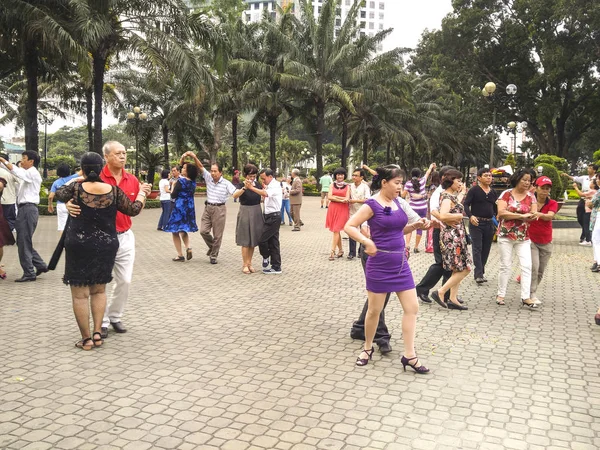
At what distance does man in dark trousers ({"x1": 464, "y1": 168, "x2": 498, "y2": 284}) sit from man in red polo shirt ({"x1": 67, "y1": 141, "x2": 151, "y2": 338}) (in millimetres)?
4721

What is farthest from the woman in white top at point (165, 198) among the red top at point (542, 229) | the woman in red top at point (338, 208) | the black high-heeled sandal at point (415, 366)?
the black high-heeled sandal at point (415, 366)

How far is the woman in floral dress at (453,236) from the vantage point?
22.5ft

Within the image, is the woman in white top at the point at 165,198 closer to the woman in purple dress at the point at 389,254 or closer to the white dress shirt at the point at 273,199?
the white dress shirt at the point at 273,199

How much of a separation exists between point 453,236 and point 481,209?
1.54 meters

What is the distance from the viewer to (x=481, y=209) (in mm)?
8266

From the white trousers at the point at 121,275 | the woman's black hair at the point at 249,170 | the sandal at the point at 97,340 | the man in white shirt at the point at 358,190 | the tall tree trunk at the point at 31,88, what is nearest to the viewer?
the sandal at the point at 97,340

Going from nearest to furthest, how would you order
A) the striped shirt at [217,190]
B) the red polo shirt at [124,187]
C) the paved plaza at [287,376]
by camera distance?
the paved plaza at [287,376] → the red polo shirt at [124,187] → the striped shirt at [217,190]

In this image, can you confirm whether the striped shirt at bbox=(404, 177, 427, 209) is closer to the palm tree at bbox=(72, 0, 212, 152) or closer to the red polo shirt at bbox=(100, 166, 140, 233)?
the red polo shirt at bbox=(100, 166, 140, 233)

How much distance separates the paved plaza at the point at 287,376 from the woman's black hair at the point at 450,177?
1523 millimetres

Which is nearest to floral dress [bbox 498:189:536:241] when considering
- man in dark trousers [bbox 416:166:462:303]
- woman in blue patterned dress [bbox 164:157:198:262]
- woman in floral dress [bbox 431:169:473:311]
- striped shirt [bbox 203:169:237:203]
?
woman in floral dress [bbox 431:169:473:311]

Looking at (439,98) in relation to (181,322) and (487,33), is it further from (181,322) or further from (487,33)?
(181,322)

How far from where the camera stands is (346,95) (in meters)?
28.6

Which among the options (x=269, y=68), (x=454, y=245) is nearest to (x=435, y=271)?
(x=454, y=245)

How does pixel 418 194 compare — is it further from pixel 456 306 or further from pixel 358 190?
pixel 456 306
